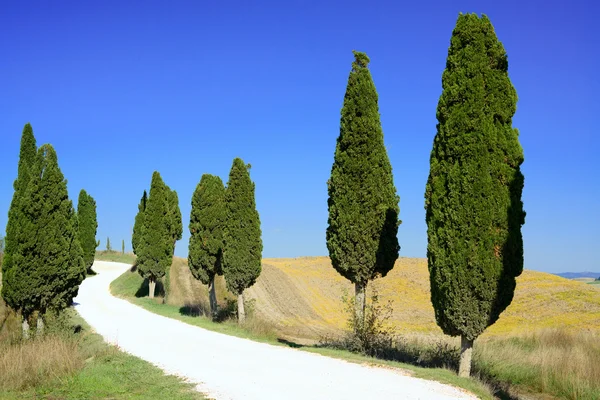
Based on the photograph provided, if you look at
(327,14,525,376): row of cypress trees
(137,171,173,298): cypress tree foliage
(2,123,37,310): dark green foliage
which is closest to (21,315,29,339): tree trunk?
(2,123,37,310): dark green foliage

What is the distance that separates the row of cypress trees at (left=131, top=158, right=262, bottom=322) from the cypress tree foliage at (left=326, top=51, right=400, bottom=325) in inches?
283

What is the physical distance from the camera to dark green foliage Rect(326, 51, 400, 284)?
14844 millimetres

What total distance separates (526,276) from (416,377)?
3971cm

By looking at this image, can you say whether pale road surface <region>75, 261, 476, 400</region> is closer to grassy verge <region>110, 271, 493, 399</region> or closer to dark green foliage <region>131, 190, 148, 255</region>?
grassy verge <region>110, 271, 493, 399</region>

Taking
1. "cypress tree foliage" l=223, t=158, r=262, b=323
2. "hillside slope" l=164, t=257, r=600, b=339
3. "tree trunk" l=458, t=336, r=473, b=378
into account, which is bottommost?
"hillside slope" l=164, t=257, r=600, b=339

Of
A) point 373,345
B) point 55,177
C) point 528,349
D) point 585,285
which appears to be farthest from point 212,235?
point 585,285

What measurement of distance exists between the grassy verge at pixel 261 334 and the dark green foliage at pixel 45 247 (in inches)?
236

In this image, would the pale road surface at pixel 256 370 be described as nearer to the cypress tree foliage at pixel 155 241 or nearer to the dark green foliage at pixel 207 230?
the dark green foliage at pixel 207 230

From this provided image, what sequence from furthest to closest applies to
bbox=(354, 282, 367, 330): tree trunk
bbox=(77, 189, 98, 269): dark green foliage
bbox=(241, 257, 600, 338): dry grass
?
bbox=(77, 189, 98, 269): dark green foliage → bbox=(241, 257, 600, 338): dry grass → bbox=(354, 282, 367, 330): tree trunk

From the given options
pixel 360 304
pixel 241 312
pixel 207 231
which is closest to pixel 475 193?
pixel 360 304

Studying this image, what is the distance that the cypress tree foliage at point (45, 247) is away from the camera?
15.7 m

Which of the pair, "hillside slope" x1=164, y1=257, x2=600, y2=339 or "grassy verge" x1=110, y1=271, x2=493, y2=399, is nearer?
"grassy verge" x1=110, y1=271, x2=493, y2=399

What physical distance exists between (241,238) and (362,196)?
28.2ft

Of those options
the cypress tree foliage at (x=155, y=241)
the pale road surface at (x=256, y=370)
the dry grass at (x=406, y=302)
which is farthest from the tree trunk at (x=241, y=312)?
the cypress tree foliage at (x=155, y=241)
